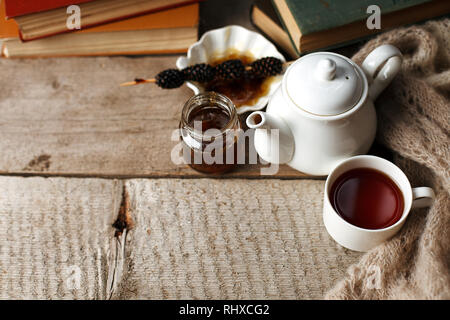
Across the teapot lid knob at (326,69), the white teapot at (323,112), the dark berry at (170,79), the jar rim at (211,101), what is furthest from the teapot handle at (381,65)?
the dark berry at (170,79)

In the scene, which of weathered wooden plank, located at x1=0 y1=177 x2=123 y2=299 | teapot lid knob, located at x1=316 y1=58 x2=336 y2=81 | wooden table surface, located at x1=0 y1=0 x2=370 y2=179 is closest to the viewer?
teapot lid knob, located at x1=316 y1=58 x2=336 y2=81

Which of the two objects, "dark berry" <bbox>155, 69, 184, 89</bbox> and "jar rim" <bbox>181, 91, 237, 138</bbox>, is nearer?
"jar rim" <bbox>181, 91, 237, 138</bbox>

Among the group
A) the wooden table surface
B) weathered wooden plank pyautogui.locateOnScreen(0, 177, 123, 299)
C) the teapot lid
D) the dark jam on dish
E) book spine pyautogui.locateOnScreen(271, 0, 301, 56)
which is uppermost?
the teapot lid

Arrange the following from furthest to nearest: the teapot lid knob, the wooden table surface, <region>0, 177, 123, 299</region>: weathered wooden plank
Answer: the wooden table surface
<region>0, 177, 123, 299</region>: weathered wooden plank
the teapot lid knob

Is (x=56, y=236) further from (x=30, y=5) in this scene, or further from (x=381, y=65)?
(x=381, y=65)

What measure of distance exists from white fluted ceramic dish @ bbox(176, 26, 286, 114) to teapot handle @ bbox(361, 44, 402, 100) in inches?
7.9

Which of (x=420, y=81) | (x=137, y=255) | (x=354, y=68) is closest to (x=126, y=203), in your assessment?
(x=137, y=255)

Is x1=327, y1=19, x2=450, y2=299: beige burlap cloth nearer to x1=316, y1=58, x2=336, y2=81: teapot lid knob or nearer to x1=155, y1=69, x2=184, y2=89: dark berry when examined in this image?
x1=316, y1=58, x2=336, y2=81: teapot lid knob

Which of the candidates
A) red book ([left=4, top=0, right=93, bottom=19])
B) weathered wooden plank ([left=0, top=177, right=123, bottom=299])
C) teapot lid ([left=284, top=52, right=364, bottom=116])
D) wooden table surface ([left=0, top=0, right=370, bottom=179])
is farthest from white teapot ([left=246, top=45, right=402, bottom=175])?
red book ([left=4, top=0, right=93, bottom=19])

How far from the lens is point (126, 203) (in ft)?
2.60

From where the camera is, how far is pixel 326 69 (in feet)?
2.04

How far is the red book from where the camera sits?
851 mm

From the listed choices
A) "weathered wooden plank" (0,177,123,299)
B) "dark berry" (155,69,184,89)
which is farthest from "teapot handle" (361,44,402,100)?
"weathered wooden plank" (0,177,123,299)

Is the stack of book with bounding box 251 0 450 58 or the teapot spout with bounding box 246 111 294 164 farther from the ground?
the stack of book with bounding box 251 0 450 58
